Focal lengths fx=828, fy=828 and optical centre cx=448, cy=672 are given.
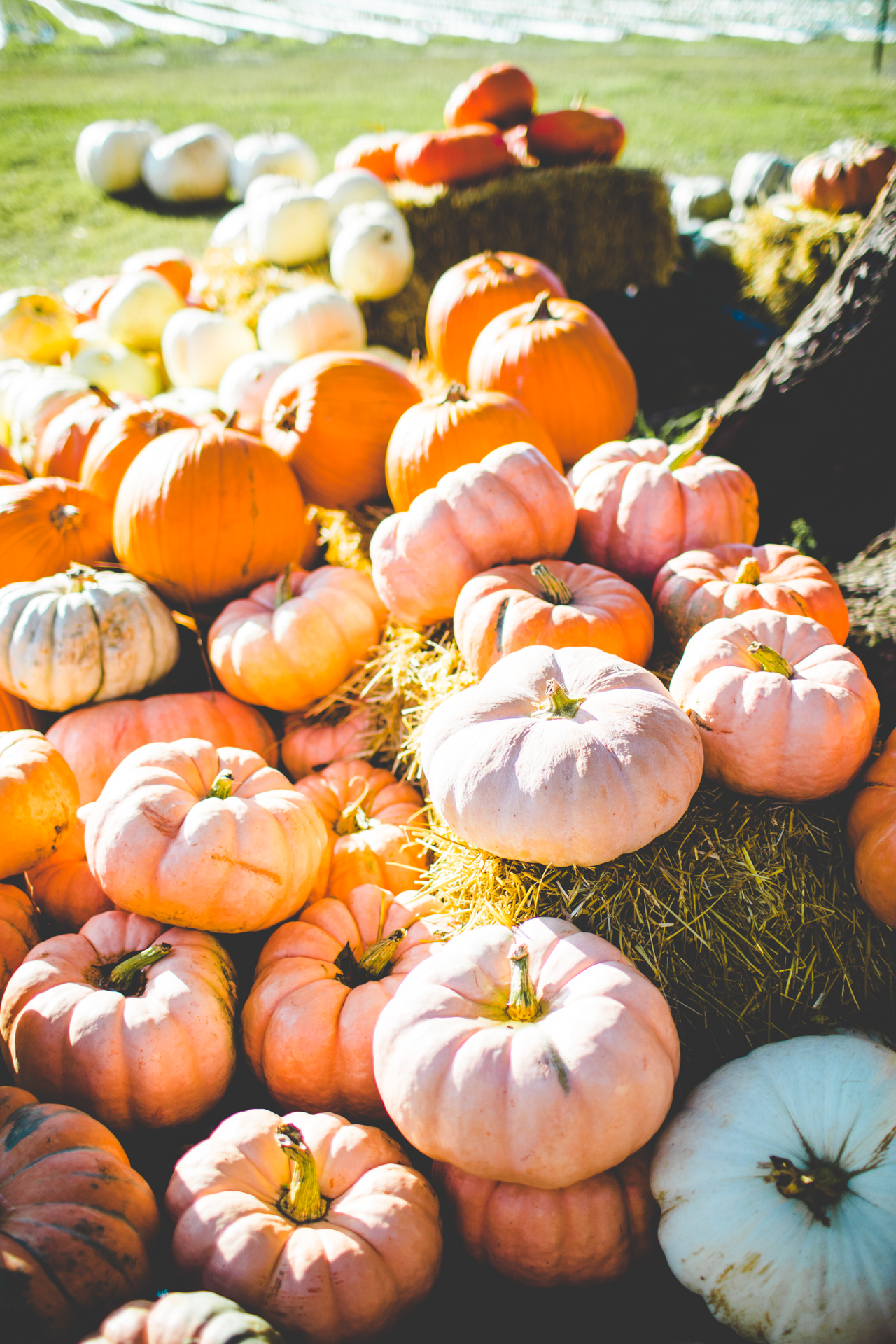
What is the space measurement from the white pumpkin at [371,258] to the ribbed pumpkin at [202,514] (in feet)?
8.84

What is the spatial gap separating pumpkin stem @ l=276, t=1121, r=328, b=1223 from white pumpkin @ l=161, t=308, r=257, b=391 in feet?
13.9

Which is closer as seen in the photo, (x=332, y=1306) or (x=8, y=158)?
(x=332, y=1306)

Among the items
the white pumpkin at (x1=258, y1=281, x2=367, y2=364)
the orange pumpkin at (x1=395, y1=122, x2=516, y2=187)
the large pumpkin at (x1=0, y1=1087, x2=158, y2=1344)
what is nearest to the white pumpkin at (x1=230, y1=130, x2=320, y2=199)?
the orange pumpkin at (x1=395, y1=122, x2=516, y2=187)

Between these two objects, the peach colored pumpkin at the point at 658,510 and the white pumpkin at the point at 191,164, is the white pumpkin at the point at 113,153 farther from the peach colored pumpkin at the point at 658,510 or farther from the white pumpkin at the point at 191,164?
the peach colored pumpkin at the point at 658,510

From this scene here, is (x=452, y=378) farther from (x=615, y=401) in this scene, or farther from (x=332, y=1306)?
(x=332, y=1306)

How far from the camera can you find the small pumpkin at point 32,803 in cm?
208

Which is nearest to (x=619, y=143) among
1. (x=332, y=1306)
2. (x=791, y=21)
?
(x=332, y=1306)

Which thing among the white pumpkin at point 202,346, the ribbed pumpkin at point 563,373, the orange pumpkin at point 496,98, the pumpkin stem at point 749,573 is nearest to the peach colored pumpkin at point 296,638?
the ribbed pumpkin at point 563,373

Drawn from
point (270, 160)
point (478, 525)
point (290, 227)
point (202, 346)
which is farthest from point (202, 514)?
point (270, 160)

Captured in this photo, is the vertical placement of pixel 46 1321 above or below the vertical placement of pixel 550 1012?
below

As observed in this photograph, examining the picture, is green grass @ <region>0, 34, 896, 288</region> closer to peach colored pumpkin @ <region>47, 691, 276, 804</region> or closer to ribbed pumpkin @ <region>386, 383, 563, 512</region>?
ribbed pumpkin @ <region>386, 383, 563, 512</region>

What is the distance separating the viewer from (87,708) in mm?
2717

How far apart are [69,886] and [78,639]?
0.77m

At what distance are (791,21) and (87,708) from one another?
72.2ft
